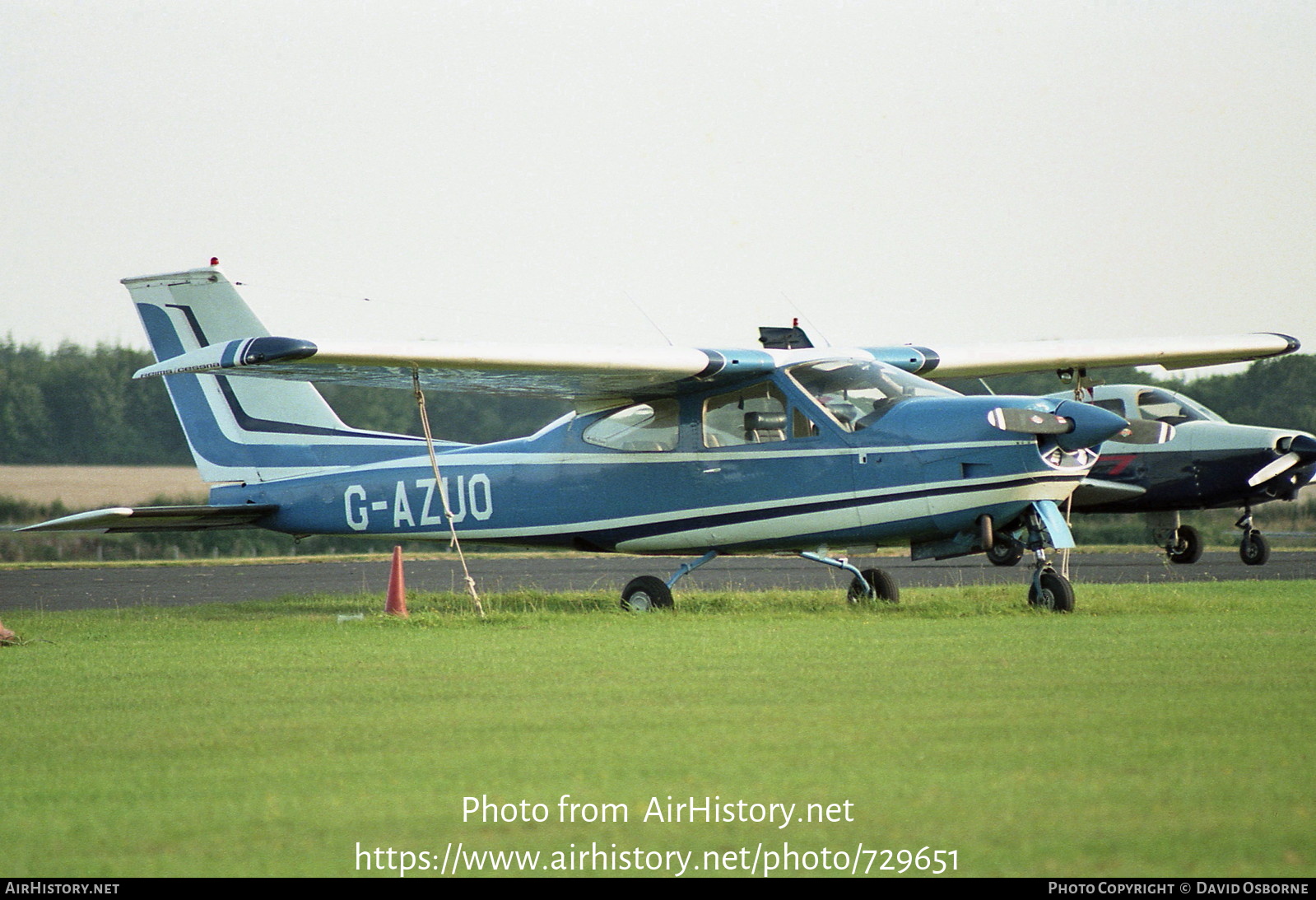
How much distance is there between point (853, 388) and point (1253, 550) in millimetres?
10432

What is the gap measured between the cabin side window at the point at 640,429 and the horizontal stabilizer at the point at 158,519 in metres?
3.84

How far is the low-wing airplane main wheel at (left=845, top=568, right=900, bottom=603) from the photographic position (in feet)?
40.7

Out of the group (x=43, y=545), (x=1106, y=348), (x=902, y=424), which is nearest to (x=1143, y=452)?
(x=1106, y=348)

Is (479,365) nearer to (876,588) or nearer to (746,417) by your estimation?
(746,417)

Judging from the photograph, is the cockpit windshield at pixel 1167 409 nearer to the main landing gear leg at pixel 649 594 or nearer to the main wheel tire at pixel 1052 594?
the main wheel tire at pixel 1052 594

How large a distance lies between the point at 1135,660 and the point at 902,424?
4242 mm

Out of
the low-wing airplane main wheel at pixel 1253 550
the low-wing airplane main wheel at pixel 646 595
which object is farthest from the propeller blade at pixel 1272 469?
the low-wing airplane main wheel at pixel 646 595

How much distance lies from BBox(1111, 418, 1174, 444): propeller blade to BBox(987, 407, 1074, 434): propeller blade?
1.59 feet

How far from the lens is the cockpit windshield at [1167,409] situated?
748 inches

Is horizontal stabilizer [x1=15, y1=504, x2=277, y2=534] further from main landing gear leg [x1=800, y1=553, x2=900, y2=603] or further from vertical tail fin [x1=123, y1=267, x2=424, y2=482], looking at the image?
main landing gear leg [x1=800, y1=553, x2=900, y2=603]

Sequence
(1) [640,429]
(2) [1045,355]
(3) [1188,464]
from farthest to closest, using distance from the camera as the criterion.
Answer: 1. (3) [1188,464]
2. (2) [1045,355]
3. (1) [640,429]

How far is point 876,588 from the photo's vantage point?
12.5 metres

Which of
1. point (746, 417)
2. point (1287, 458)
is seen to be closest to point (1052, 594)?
point (746, 417)

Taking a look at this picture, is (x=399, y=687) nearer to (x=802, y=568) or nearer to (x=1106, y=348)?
(x=1106, y=348)
